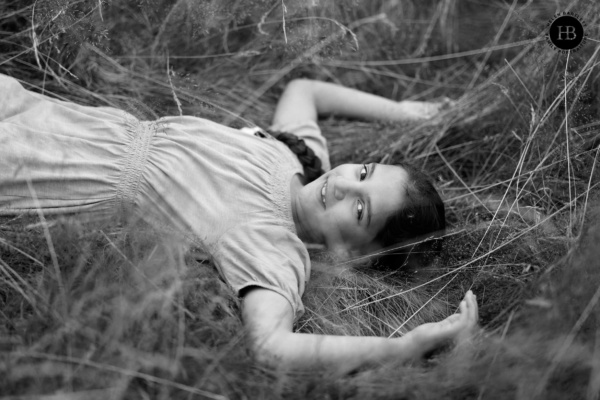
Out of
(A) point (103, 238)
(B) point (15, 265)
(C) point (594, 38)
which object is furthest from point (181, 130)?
(C) point (594, 38)

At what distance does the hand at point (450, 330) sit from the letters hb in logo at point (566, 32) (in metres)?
1.30

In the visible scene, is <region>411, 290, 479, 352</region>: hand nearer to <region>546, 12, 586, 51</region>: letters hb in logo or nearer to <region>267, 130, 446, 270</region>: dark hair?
<region>267, 130, 446, 270</region>: dark hair

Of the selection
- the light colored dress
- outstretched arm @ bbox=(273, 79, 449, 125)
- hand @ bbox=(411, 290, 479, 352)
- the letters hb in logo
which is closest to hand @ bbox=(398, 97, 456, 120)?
outstretched arm @ bbox=(273, 79, 449, 125)

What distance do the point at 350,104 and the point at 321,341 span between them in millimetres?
1599

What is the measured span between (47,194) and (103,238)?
15.7 inches

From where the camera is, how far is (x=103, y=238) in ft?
6.42

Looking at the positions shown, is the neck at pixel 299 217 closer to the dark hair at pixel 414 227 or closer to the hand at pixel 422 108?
the dark hair at pixel 414 227

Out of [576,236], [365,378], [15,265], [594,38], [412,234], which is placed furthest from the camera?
[594,38]

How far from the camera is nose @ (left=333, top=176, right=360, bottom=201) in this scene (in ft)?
7.34

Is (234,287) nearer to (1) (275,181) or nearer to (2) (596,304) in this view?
(1) (275,181)

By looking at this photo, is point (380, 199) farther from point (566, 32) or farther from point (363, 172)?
point (566, 32)

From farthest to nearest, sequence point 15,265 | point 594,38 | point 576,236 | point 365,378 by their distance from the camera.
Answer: point 594,38 < point 576,236 < point 15,265 < point 365,378

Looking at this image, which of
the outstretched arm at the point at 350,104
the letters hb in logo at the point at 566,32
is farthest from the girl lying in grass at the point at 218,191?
the letters hb in logo at the point at 566,32

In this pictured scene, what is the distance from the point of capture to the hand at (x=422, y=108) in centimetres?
305
